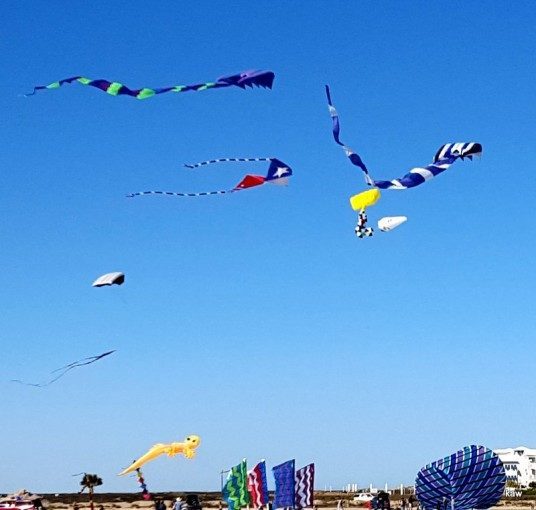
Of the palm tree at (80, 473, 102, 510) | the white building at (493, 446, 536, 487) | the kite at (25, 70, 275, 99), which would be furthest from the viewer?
the white building at (493, 446, 536, 487)

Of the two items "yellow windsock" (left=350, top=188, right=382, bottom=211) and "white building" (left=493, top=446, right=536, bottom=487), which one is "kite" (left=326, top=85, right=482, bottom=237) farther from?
Answer: "white building" (left=493, top=446, right=536, bottom=487)

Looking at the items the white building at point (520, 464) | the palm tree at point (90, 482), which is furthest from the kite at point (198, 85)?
the white building at point (520, 464)

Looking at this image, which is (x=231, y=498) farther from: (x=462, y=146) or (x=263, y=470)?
(x=462, y=146)

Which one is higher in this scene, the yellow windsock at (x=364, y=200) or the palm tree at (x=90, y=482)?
the yellow windsock at (x=364, y=200)

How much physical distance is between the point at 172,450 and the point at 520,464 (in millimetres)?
106497

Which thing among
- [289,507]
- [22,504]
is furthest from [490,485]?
[22,504]

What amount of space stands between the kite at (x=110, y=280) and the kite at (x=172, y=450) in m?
12.1

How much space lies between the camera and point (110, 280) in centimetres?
3166

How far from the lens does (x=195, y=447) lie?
41.7 meters

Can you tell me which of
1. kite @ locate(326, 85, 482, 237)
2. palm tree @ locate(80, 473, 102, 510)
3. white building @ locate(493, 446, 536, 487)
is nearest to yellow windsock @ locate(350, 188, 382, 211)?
kite @ locate(326, 85, 482, 237)

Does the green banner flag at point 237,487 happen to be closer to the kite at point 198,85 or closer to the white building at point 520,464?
the kite at point 198,85

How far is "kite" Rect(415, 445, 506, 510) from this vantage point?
25.9 metres

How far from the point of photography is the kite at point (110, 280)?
31.3 meters

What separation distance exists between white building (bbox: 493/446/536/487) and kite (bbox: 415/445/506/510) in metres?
115
